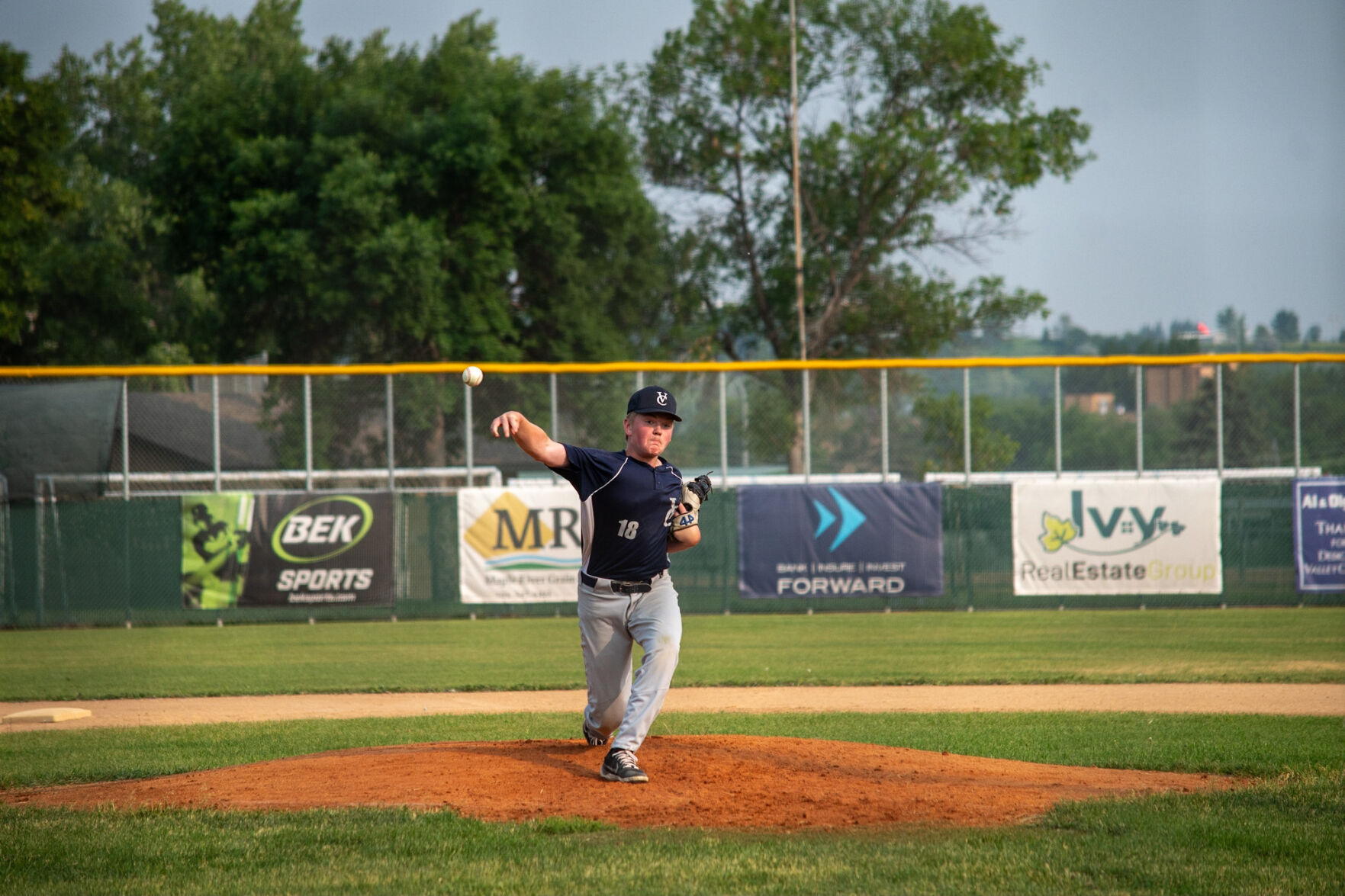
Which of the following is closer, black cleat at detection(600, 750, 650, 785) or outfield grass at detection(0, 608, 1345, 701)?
black cleat at detection(600, 750, 650, 785)

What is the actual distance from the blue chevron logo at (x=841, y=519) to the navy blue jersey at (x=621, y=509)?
1031cm

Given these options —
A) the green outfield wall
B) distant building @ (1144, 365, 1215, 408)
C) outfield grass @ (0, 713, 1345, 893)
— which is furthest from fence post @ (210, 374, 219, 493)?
distant building @ (1144, 365, 1215, 408)

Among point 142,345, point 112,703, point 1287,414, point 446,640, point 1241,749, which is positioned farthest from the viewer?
point 142,345

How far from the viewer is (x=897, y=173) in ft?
97.5

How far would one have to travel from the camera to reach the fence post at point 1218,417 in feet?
52.6

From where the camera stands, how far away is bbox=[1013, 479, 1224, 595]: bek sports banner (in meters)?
15.5

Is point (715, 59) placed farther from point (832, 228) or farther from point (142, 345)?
point (142, 345)

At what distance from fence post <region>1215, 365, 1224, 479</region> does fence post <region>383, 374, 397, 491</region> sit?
457 inches

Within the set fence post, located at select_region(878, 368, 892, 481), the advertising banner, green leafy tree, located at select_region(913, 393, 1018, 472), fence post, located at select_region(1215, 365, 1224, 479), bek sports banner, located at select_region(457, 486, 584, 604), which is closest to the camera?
the advertising banner

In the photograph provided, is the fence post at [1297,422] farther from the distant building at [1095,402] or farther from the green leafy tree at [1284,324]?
the green leafy tree at [1284,324]

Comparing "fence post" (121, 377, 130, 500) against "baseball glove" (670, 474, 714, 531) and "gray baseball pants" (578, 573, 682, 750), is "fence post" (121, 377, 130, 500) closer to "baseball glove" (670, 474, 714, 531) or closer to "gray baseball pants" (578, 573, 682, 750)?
"gray baseball pants" (578, 573, 682, 750)

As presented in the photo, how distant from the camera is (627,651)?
18.6 feet

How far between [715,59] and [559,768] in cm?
2704

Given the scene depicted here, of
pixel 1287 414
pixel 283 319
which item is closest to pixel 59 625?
pixel 283 319
